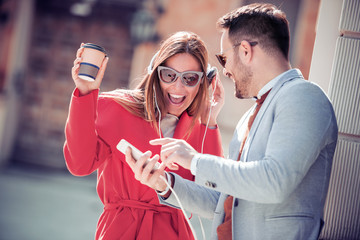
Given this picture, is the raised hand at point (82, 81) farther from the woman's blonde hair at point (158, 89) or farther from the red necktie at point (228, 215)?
the red necktie at point (228, 215)

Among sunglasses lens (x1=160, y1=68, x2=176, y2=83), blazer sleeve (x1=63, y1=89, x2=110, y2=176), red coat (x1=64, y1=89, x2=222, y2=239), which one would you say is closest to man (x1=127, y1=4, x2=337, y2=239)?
red coat (x1=64, y1=89, x2=222, y2=239)

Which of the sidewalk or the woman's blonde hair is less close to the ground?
the woman's blonde hair

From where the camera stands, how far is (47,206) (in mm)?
6840

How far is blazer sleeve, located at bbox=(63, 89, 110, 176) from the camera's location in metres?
2.27

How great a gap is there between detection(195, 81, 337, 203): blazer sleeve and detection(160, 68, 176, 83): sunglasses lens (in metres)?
1.08

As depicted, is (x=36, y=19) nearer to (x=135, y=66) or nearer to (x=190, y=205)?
(x=135, y=66)

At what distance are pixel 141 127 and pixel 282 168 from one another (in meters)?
1.28

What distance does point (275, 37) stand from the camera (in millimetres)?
2039

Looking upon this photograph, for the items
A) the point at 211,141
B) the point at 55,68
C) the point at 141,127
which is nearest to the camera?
the point at 141,127

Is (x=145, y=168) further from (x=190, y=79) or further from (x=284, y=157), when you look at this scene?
(x=190, y=79)

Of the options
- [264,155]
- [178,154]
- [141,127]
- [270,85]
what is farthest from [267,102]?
[141,127]

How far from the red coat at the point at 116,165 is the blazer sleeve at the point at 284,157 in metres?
0.83

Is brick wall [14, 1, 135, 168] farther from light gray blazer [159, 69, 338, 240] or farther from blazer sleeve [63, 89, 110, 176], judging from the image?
light gray blazer [159, 69, 338, 240]

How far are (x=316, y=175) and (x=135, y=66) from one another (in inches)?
328
